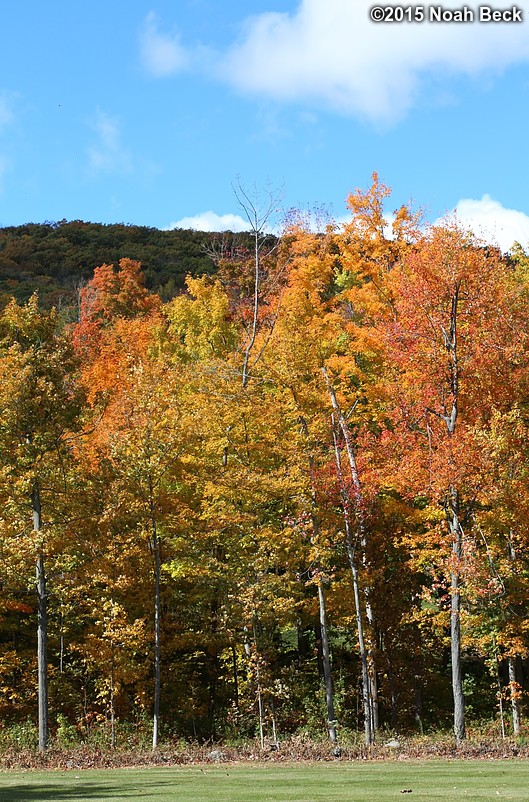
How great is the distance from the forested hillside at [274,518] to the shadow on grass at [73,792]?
8.72 metres

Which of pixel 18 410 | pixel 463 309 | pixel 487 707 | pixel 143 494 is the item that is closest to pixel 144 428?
pixel 143 494

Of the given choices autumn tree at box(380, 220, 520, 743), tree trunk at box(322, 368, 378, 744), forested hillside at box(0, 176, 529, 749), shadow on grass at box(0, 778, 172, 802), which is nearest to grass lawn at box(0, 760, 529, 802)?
shadow on grass at box(0, 778, 172, 802)

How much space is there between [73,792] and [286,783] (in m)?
2.92

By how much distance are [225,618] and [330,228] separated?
66.8 feet

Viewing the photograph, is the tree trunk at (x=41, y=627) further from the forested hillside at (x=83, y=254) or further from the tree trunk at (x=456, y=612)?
the forested hillside at (x=83, y=254)

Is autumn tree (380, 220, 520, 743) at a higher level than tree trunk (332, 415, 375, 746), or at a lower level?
higher

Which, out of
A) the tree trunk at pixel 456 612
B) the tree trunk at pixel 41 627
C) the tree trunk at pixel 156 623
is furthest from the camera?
the tree trunk at pixel 156 623

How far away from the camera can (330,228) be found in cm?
3791

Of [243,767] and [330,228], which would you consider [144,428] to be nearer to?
[243,767]

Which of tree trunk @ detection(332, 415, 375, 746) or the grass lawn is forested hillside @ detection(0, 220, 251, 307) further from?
the grass lawn

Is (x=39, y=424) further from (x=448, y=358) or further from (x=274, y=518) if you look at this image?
(x=448, y=358)

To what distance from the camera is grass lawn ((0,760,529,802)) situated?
33.5ft

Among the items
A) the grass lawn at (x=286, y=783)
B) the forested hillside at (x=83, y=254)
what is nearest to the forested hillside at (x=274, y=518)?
the grass lawn at (x=286, y=783)

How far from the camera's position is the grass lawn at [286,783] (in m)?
10.2
